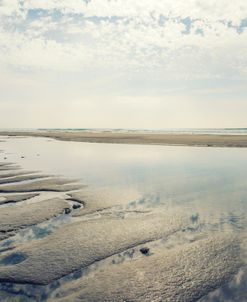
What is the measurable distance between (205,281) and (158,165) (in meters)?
19.3

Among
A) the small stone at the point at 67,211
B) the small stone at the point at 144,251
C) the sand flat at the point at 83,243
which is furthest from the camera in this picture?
the small stone at the point at 67,211

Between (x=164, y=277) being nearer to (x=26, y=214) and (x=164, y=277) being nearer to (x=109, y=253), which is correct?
(x=109, y=253)

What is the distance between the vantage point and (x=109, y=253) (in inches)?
332

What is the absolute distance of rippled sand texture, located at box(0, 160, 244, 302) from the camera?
6625mm

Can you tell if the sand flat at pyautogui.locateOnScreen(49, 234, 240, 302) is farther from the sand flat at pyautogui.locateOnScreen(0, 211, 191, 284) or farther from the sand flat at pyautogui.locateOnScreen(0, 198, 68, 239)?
the sand flat at pyautogui.locateOnScreen(0, 198, 68, 239)

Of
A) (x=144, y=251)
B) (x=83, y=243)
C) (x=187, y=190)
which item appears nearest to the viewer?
(x=144, y=251)

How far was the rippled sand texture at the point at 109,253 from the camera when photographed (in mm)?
6625

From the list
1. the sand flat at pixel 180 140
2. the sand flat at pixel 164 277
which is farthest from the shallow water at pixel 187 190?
the sand flat at pixel 180 140

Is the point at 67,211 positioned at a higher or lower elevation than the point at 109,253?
higher

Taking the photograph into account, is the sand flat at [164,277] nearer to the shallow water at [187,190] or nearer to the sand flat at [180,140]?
the shallow water at [187,190]

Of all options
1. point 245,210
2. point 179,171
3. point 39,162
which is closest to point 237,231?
point 245,210

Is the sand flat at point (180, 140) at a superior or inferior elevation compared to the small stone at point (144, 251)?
superior

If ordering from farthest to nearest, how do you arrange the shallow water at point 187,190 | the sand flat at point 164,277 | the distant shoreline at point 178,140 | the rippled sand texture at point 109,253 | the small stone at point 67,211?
the distant shoreline at point 178,140 < the small stone at point 67,211 < the shallow water at point 187,190 < the rippled sand texture at point 109,253 < the sand flat at point 164,277

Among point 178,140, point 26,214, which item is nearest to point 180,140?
point 178,140
